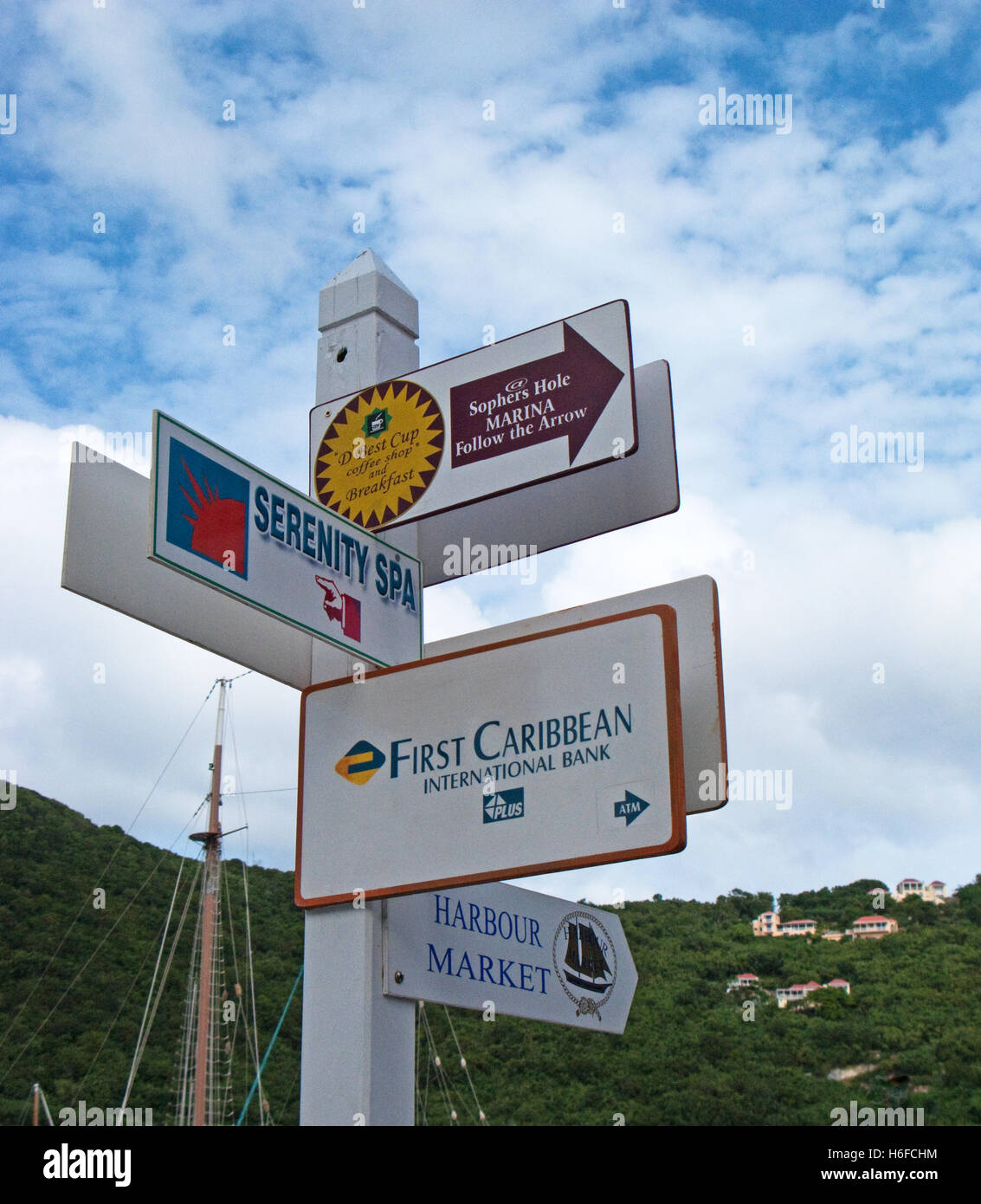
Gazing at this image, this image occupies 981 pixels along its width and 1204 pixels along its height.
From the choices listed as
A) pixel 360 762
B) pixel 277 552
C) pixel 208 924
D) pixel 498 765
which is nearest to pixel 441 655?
pixel 360 762

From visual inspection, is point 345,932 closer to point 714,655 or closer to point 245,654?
point 245,654

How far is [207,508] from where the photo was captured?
400 cm

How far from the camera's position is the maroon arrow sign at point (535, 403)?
16.1 feet

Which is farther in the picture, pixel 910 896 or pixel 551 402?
pixel 910 896

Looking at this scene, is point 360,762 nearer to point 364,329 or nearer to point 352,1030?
point 352,1030

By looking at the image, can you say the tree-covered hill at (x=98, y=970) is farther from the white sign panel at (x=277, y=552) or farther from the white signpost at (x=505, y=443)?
the white sign panel at (x=277, y=552)

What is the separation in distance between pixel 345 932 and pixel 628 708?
1.26m

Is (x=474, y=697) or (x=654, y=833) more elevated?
(x=474, y=697)

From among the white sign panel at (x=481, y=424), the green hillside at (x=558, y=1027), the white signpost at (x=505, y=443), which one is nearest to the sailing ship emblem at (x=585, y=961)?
the white signpost at (x=505, y=443)

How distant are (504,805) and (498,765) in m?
0.14

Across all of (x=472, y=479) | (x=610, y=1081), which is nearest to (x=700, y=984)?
(x=610, y=1081)

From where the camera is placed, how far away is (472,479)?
5109mm

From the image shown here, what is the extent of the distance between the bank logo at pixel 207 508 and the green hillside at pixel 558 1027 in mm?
22305
